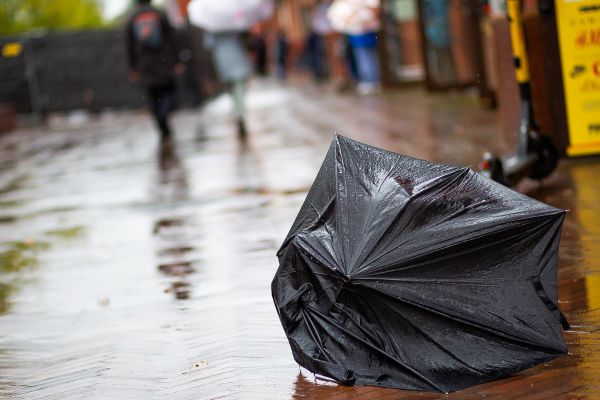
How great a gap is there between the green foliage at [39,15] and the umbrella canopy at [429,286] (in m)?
30.9

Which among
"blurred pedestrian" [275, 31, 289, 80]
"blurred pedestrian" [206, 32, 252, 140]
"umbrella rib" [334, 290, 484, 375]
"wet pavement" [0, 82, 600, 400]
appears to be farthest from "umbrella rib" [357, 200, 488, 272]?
"blurred pedestrian" [275, 31, 289, 80]

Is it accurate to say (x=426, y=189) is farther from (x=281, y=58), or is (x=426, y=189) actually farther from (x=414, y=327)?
(x=281, y=58)

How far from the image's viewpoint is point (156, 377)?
470 centimetres

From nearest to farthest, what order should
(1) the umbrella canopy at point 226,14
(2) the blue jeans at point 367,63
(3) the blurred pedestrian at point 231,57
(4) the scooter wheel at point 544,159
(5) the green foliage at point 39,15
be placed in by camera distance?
1. (4) the scooter wheel at point 544,159
2. (1) the umbrella canopy at point 226,14
3. (3) the blurred pedestrian at point 231,57
4. (2) the blue jeans at point 367,63
5. (5) the green foliage at point 39,15

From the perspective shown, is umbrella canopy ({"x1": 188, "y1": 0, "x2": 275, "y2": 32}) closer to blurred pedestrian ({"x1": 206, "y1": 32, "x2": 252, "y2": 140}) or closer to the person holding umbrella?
the person holding umbrella

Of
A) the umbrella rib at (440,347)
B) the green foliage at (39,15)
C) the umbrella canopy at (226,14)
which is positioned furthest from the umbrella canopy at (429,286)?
the green foliage at (39,15)

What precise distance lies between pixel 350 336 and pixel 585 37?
16.3 ft

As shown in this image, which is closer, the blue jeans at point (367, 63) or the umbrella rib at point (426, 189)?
the umbrella rib at point (426, 189)

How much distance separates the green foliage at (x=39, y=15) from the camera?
113ft

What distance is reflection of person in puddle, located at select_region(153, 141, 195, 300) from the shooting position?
661 cm

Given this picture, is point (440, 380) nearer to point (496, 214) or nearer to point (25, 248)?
point (496, 214)

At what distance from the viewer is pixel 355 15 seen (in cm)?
2088

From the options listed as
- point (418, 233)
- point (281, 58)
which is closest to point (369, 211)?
point (418, 233)

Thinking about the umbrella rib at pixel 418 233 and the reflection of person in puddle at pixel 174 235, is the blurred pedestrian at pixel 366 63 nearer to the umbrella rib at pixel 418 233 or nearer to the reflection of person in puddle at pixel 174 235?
the reflection of person in puddle at pixel 174 235
